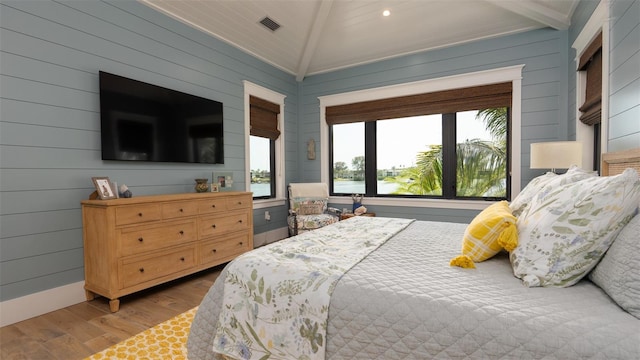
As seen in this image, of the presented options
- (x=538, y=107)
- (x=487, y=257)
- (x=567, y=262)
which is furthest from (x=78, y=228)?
(x=538, y=107)

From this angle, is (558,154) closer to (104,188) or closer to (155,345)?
(155,345)

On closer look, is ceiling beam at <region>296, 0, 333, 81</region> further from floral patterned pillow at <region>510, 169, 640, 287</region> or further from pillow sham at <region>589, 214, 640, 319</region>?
pillow sham at <region>589, 214, 640, 319</region>

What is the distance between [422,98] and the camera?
4.14 metres

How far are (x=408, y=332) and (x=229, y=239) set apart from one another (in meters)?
2.63

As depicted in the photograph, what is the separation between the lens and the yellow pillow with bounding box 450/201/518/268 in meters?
1.33

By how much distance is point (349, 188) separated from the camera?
4.86 metres

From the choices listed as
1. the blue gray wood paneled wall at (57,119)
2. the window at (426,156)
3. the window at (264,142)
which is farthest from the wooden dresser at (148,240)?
the window at (426,156)

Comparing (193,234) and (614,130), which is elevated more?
(614,130)

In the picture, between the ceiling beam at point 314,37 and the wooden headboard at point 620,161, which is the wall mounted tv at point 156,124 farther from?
the wooden headboard at point 620,161

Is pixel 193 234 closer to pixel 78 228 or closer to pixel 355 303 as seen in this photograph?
pixel 78 228

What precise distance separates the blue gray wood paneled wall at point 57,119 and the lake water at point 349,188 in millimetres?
1488

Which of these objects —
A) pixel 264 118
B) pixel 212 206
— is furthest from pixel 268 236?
pixel 264 118

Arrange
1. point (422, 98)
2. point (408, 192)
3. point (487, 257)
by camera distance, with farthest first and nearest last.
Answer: point (408, 192)
point (422, 98)
point (487, 257)

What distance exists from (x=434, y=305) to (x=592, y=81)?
297 centimetres
